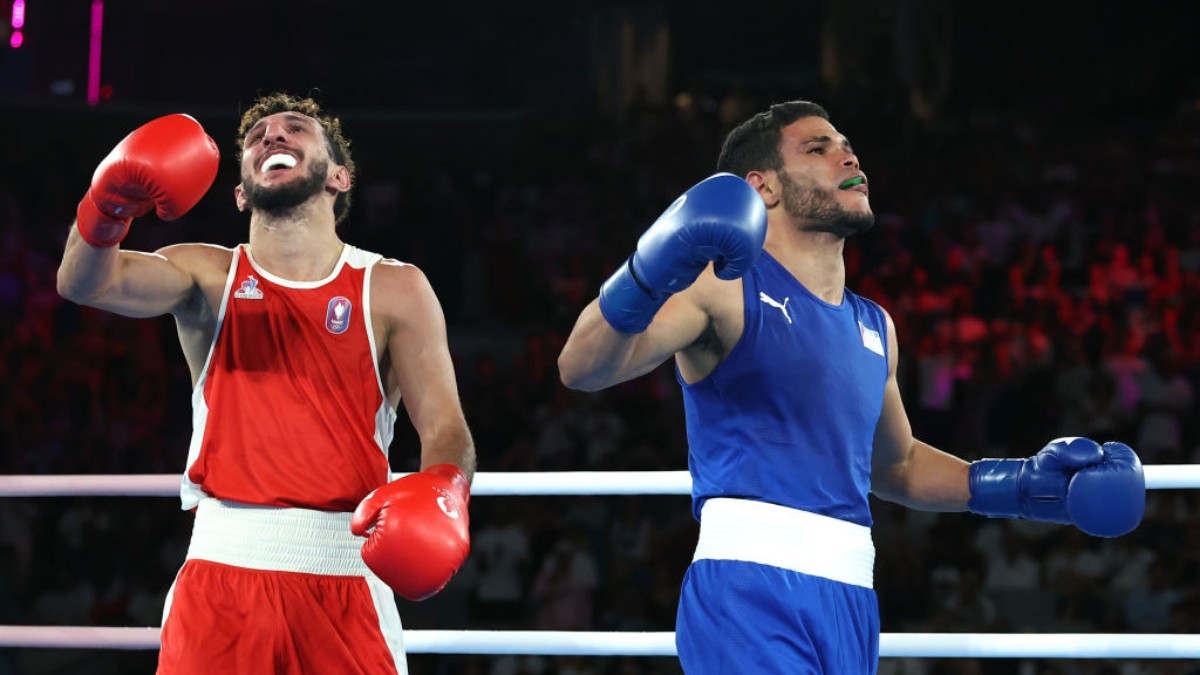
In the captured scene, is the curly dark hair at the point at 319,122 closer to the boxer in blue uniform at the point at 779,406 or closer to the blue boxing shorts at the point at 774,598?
the boxer in blue uniform at the point at 779,406

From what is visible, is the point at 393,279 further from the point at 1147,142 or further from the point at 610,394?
the point at 1147,142

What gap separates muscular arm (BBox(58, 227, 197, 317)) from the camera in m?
2.32

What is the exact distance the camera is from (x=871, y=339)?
2551 mm

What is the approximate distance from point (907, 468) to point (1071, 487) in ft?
1.27

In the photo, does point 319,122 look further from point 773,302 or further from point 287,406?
point 773,302

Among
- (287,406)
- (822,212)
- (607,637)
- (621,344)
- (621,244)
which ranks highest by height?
(621,244)

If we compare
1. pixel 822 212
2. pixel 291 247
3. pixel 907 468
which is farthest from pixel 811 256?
pixel 291 247

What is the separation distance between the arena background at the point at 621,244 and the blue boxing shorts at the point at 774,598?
306 centimetres

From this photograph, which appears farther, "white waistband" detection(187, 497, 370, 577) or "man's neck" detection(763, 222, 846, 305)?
"man's neck" detection(763, 222, 846, 305)

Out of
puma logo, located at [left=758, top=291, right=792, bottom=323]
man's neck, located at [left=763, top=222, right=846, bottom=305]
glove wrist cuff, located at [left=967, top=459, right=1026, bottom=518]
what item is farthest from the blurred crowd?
puma logo, located at [left=758, top=291, right=792, bottom=323]

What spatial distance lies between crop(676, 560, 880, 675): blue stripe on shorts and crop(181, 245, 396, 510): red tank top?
64 cm

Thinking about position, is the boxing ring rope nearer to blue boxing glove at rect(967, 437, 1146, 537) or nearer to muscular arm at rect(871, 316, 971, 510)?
blue boxing glove at rect(967, 437, 1146, 537)

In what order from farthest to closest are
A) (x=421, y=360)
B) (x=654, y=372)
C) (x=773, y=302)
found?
1. (x=654, y=372)
2. (x=421, y=360)
3. (x=773, y=302)

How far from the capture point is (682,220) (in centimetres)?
201
